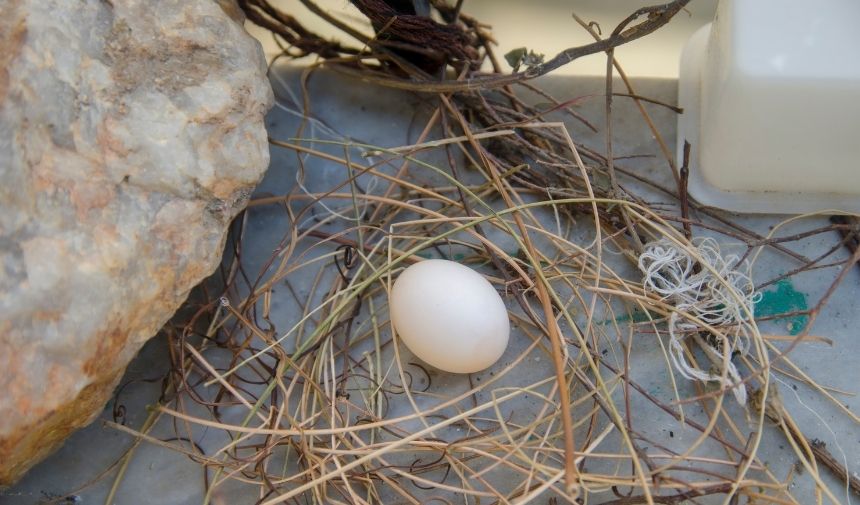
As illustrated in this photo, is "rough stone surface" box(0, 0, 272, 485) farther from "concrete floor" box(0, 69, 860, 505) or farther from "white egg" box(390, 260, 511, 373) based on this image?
"white egg" box(390, 260, 511, 373)

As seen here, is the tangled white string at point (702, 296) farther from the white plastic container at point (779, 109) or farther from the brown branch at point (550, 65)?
the brown branch at point (550, 65)

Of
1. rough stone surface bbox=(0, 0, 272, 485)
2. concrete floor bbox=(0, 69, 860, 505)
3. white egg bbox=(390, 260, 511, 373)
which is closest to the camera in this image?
rough stone surface bbox=(0, 0, 272, 485)

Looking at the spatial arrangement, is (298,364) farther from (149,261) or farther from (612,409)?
(612,409)

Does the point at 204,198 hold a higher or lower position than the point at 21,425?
higher

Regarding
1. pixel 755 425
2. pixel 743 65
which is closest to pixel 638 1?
pixel 743 65

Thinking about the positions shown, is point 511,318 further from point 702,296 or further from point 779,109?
point 779,109

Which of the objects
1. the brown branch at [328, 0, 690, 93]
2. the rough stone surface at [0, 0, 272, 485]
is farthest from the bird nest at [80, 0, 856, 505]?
the rough stone surface at [0, 0, 272, 485]

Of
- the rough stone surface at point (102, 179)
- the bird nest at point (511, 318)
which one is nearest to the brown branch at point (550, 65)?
the bird nest at point (511, 318)
